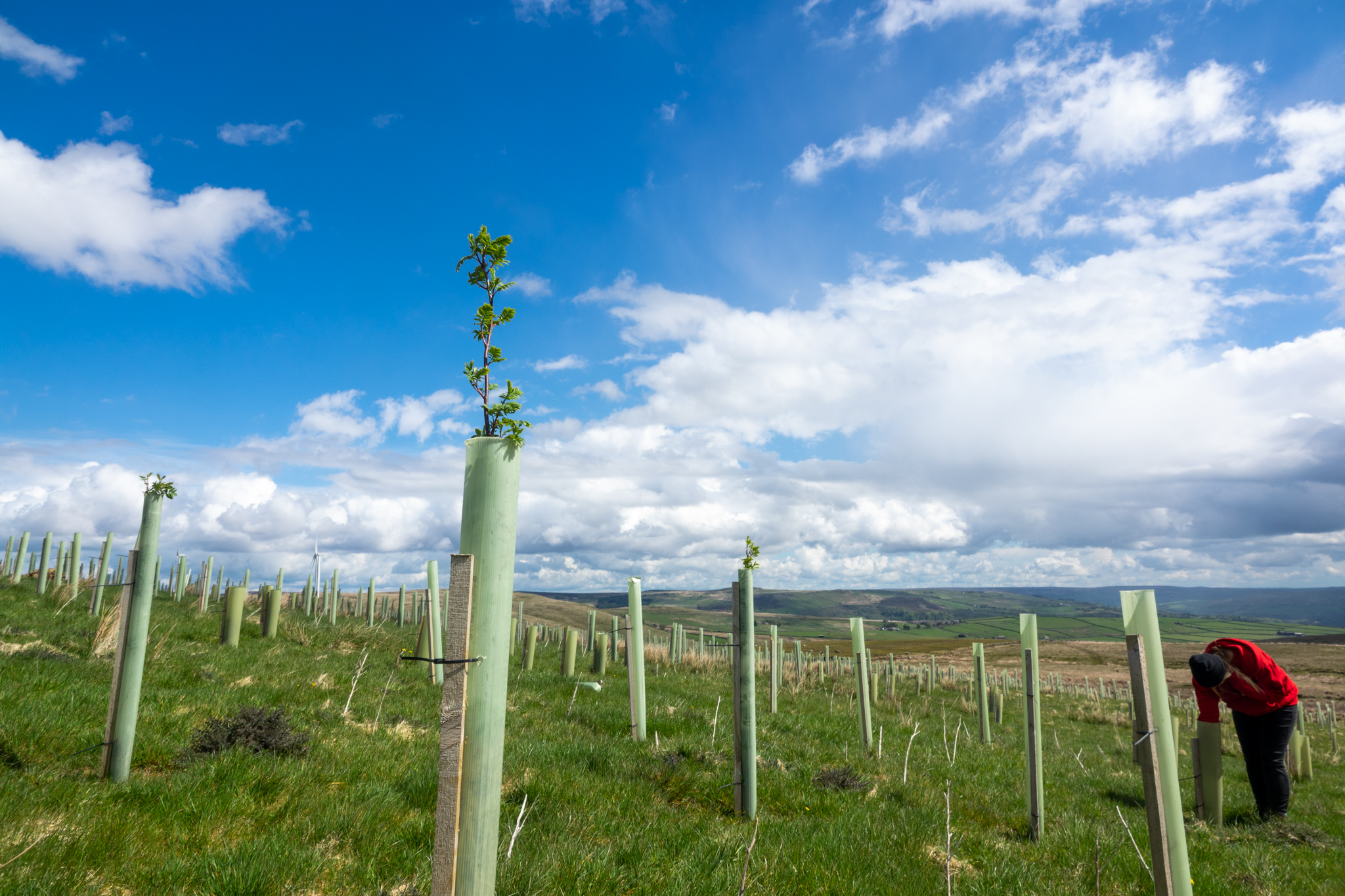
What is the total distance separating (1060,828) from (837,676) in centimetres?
1757

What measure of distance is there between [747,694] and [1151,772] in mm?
2893

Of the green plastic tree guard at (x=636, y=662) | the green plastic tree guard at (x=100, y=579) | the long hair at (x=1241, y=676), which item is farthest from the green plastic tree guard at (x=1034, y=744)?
the green plastic tree guard at (x=100, y=579)

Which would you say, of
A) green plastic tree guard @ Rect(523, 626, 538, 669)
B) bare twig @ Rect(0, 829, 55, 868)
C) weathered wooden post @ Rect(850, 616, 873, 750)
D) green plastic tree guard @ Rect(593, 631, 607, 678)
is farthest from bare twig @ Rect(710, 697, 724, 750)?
green plastic tree guard @ Rect(593, 631, 607, 678)

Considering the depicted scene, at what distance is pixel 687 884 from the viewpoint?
398 cm

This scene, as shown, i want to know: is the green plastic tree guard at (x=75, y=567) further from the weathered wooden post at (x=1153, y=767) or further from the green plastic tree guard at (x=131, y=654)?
the weathered wooden post at (x=1153, y=767)

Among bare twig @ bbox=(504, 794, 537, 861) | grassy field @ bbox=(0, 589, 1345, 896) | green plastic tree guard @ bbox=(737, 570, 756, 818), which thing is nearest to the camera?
bare twig @ bbox=(504, 794, 537, 861)

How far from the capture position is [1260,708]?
7797 millimetres

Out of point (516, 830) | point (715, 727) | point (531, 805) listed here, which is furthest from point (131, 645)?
point (715, 727)

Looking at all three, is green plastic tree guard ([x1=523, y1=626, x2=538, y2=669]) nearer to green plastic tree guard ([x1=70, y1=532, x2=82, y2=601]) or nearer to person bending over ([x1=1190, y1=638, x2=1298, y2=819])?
green plastic tree guard ([x1=70, y1=532, x2=82, y2=601])

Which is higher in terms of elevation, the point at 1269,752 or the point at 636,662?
the point at 636,662

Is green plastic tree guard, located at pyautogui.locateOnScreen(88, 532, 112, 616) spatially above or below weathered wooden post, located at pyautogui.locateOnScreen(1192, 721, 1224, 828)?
above

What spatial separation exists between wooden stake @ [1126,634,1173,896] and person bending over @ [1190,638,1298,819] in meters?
4.63

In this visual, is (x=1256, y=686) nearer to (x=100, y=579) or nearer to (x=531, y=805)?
(x=531, y=805)

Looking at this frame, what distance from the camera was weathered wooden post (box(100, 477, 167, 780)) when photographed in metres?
4.51
